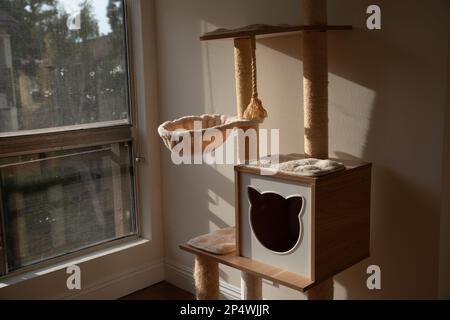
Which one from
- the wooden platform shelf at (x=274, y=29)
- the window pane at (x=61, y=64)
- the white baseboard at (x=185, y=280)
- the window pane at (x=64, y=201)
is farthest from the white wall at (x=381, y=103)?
the window pane at (x=64, y=201)

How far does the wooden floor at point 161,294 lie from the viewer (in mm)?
2699

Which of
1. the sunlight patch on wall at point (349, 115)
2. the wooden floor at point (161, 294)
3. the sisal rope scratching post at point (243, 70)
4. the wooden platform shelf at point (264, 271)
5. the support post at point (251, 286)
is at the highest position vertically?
the sisal rope scratching post at point (243, 70)

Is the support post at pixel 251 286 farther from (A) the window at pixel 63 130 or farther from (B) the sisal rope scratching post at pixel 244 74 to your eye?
(A) the window at pixel 63 130

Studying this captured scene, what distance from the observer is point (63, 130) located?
8.17 feet

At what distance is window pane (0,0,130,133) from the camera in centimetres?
229

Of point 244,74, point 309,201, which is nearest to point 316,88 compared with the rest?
point 244,74

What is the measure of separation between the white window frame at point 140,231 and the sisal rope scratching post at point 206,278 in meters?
0.81

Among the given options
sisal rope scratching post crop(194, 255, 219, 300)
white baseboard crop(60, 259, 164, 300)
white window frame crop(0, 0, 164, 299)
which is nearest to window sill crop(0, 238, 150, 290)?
white window frame crop(0, 0, 164, 299)

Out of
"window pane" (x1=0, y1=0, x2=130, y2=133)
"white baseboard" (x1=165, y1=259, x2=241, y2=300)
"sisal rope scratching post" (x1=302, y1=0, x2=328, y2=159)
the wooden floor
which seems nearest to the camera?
"sisal rope scratching post" (x1=302, y1=0, x2=328, y2=159)

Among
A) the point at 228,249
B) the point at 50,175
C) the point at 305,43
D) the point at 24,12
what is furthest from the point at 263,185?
the point at 24,12

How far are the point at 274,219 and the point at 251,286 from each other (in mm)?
350

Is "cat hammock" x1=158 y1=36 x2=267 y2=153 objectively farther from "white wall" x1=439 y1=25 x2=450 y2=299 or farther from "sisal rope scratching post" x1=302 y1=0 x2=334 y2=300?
"white wall" x1=439 y1=25 x2=450 y2=299

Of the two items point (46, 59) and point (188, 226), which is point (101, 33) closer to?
point (46, 59)

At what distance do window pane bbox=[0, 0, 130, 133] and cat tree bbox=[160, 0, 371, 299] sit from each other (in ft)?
2.58
